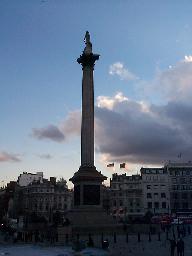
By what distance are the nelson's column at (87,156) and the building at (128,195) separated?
60.9 m

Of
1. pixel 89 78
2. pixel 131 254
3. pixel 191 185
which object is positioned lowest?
pixel 131 254

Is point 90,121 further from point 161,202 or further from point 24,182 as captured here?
point 24,182

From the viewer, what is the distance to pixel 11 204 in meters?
159

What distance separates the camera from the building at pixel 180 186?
11812 cm


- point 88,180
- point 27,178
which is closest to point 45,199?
point 27,178

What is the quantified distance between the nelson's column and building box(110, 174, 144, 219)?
60881 millimetres

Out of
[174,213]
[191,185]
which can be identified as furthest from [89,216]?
[191,185]

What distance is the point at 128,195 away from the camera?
398ft

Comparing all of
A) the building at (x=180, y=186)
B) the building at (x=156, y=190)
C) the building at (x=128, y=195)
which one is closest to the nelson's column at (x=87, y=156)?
the building at (x=128, y=195)

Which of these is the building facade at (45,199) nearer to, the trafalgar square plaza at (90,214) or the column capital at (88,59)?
the trafalgar square plaza at (90,214)

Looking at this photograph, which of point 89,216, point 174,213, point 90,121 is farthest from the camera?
point 174,213

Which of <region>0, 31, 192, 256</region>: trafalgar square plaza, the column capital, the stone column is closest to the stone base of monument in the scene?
<region>0, 31, 192, 256</region>: trafalgar square plaza

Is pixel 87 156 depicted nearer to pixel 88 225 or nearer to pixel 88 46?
pixel 88 225

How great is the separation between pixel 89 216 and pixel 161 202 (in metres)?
68.3
